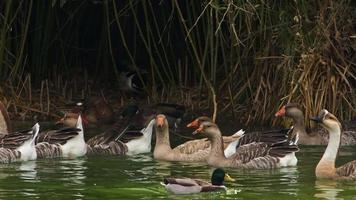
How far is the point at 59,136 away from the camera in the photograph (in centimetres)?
1895

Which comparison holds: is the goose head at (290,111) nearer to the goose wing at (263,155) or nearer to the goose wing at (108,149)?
the goose wing at (263,155)

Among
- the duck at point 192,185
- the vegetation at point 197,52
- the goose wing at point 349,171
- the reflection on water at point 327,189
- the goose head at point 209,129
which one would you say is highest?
the vegetation at point 197,52

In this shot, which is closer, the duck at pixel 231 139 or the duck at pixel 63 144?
the duck at pixel 231 139

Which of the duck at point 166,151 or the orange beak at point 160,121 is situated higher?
the orange beak at point 160,121

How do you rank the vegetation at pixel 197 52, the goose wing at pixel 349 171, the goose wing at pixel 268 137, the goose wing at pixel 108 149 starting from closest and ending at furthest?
the goose wing at pixel 349 171, the goose wing at pixel 268 137, the goose wing at pixel 108 149, the vegetation at pixel 197 52

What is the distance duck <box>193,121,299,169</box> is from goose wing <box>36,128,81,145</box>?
91.0 inches

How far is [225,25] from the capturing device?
22.5 meters

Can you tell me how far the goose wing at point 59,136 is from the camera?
1880 centimetres

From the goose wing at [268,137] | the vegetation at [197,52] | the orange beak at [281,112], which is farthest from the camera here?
the vegetation at [197,52]

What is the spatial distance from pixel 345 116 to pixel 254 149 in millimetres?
3447

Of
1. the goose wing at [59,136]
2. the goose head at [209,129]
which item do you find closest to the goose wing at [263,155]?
the goose head at [209,129]

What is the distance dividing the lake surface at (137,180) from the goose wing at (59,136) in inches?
22.7

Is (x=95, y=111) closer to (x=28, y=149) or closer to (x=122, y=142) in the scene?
(x=122, y=142)

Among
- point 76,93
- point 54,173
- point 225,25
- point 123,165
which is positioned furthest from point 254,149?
point 76,93
